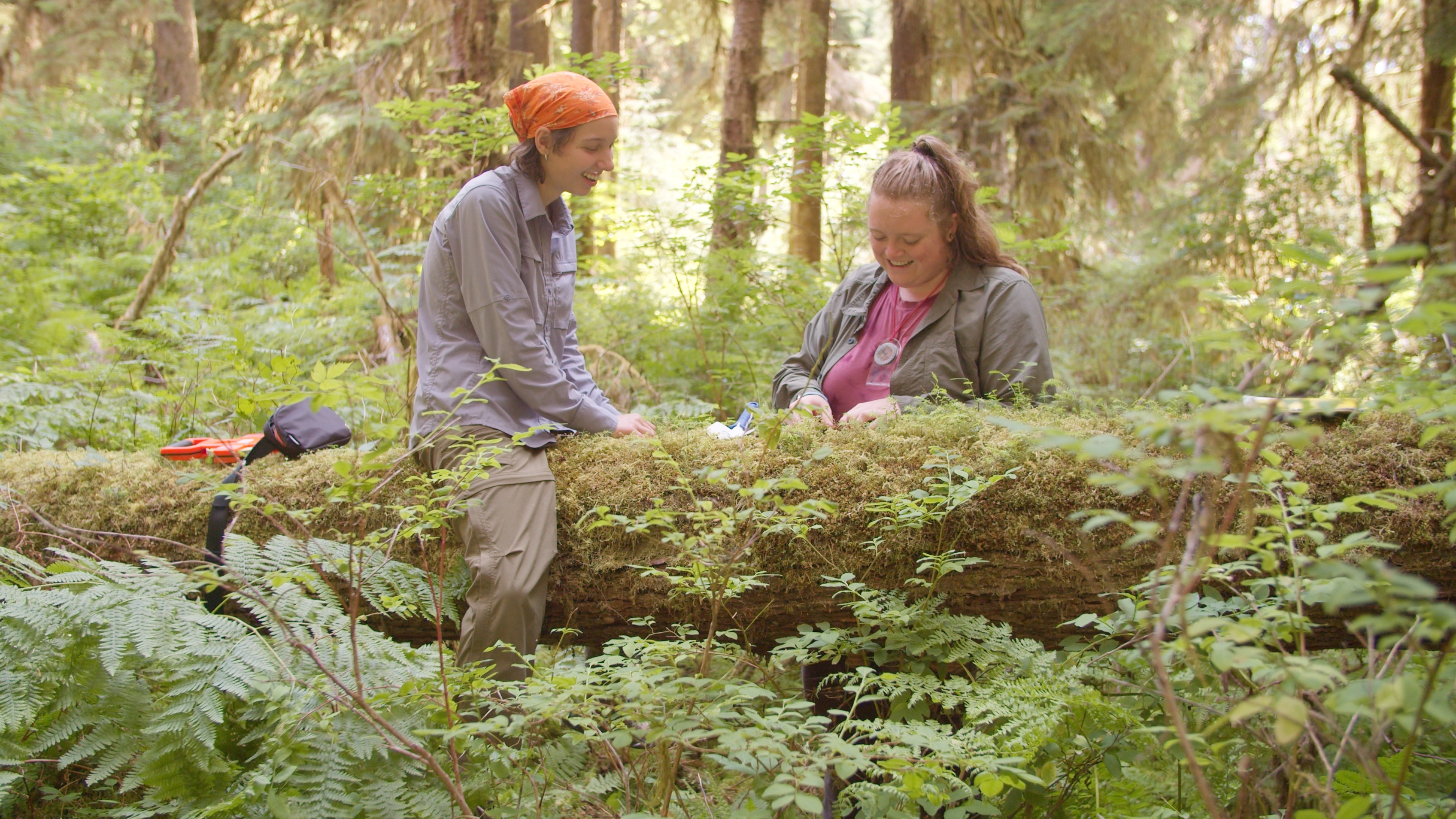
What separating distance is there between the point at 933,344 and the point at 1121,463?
3.88 ft

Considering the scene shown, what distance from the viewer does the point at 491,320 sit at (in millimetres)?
3254

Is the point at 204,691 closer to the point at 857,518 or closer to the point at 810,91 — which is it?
the point at 857,518

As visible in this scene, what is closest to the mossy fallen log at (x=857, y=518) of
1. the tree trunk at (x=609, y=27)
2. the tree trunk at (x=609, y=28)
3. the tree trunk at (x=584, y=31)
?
the tree trunk at (x=584, y=31)

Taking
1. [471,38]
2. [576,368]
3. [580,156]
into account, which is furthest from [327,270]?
[580,156]

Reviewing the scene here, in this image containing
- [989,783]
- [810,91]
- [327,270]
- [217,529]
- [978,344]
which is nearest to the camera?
[989,783]

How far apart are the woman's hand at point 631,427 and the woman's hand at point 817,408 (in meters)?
0.63

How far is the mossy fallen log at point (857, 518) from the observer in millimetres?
2832

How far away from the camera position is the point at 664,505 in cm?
310

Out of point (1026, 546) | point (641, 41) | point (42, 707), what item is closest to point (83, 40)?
point (641, 41)

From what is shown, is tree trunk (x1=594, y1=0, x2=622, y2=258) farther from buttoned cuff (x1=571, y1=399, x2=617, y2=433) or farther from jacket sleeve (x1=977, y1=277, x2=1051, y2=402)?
jacket sleeve (x1=977, y1=277, x2=1051, y2=402)

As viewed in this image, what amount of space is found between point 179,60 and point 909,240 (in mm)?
15439

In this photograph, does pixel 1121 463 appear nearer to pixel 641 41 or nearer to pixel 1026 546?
pixel 1026 546

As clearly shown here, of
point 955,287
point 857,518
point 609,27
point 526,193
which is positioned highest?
point 609,27

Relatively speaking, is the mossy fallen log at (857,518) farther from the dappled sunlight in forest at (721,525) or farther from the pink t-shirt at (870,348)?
the pink t-shirt at (870,348)
